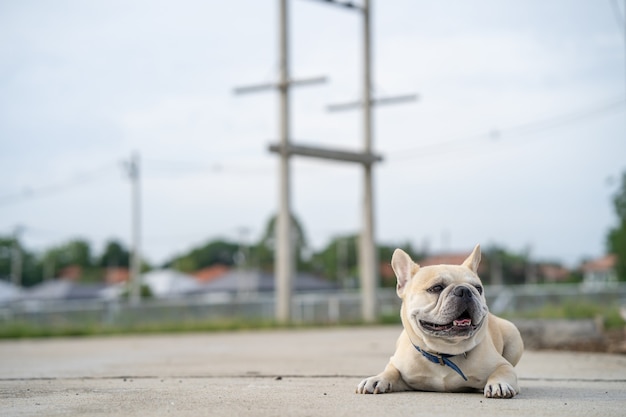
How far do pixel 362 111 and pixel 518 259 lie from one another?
292 ft

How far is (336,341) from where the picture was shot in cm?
1661

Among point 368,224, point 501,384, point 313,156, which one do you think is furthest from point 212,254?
point 501,384

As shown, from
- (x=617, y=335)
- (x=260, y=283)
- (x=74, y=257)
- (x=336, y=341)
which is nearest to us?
(x=617, y=335)

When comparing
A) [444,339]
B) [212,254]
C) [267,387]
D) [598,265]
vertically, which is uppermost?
[212,254]

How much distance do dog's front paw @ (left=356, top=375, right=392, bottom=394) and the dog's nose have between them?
96 cm

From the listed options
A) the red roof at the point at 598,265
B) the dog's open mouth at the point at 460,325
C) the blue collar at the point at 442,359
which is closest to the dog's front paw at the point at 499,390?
the blue collar at the point at 442,359

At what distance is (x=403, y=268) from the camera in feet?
20.9

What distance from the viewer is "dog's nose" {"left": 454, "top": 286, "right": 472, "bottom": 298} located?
5.73 metres

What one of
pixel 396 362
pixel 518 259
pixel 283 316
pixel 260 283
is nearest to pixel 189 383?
pixel 396 362

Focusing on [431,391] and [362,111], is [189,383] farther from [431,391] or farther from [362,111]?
[362,111]

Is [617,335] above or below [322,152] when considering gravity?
below

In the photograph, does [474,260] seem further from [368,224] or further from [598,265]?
[598,265]

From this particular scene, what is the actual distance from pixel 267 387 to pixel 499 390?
2.01 metres

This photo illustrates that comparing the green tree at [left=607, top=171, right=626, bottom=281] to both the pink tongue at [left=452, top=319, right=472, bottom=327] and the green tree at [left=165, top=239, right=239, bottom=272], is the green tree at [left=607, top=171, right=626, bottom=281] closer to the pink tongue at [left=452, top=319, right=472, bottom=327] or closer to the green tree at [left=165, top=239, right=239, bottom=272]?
the pink tongue at [left=452, top=319, right=472, bottom=327]
